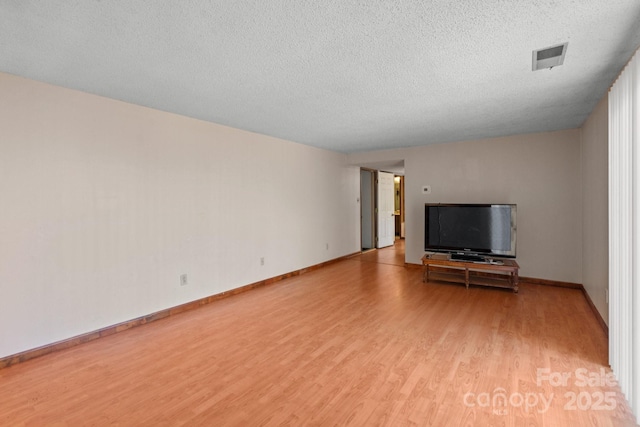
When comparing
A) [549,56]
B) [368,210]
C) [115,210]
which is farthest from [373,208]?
[115,210]

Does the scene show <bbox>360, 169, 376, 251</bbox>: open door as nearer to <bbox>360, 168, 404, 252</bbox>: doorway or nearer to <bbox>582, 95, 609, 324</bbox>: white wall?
<bbox>360, 168, 404, 252</bbox>: doorway

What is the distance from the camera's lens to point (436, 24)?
66.9 inches

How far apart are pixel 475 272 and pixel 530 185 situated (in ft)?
5.21

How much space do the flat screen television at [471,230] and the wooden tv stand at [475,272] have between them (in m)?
0.17

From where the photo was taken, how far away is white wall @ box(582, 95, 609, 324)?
2.84m

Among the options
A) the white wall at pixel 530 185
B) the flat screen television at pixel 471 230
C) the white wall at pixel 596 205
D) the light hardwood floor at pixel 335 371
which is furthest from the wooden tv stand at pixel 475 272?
the white wall at pixel 596 205

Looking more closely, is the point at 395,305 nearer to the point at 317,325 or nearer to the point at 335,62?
the point at 317,325

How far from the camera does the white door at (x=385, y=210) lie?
7.74 metres

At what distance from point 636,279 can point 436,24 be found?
1.92 meters

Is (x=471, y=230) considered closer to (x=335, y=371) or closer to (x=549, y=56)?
(x=549, y=56)

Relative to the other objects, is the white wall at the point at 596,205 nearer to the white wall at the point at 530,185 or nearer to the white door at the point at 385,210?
the white wall at the point at 530,185

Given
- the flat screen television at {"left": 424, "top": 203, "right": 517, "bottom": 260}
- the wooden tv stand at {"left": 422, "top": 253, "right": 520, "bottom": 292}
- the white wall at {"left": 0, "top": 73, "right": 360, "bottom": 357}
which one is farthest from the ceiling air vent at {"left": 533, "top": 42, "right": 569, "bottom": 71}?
the white wall at {"left": 0, "top": 73, "right": 360, "bottom": 357}

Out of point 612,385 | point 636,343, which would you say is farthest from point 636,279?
point 612,385

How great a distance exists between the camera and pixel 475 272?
16.4ft
